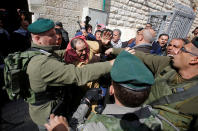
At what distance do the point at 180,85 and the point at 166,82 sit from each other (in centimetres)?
14

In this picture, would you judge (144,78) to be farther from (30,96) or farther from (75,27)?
(75,27)

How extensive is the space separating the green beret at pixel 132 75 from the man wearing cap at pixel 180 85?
0.51 meters

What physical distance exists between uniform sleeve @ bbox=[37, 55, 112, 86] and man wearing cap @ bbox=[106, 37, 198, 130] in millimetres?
662

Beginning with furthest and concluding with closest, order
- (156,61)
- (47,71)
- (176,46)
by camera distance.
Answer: (176,46) < (156,61) < (47,71)

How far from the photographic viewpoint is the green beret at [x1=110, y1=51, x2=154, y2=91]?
2.70 ft

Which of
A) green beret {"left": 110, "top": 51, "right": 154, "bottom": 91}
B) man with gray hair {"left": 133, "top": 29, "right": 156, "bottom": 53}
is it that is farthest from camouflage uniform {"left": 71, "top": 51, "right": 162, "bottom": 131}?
man with gray hair {"left": 133, "top": 29, "right": 156, "bottom": 53}

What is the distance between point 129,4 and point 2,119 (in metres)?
6.29

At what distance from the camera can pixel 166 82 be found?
1.29 metres

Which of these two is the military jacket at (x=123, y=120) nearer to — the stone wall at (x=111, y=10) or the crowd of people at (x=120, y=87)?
the crowd of people at (x=120, y=87)

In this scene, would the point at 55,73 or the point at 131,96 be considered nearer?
the point at 131,96

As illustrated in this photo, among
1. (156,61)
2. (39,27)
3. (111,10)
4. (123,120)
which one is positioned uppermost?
(111,10)

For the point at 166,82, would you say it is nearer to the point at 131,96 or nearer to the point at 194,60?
the point at 194,60

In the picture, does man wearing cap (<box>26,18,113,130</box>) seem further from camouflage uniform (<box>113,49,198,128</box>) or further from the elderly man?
the elderly man

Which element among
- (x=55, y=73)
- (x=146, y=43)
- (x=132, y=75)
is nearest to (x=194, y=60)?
(x=146, y=43)
